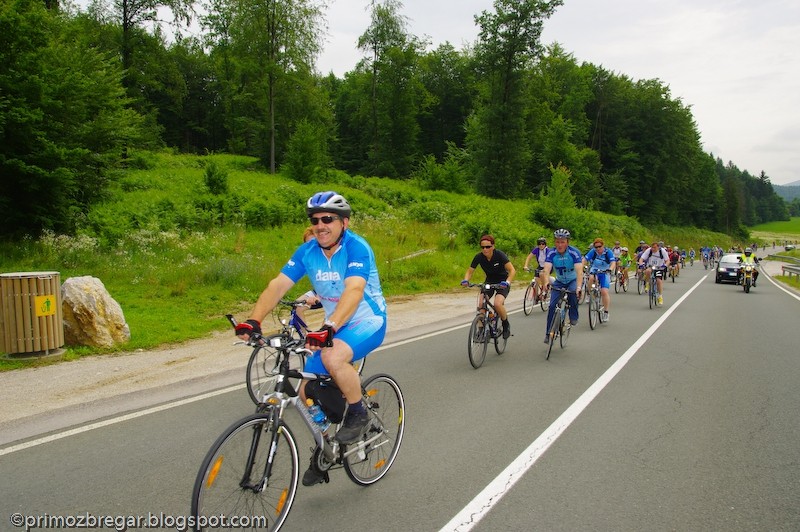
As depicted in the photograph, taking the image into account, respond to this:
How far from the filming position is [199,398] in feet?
21.0

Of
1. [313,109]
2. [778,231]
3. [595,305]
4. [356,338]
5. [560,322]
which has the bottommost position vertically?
[595,305]

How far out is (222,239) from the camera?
18500 millimetres

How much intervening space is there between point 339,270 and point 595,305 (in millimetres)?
10565

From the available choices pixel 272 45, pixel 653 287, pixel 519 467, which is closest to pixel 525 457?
pixel 519 467

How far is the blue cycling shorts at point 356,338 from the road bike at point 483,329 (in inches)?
179

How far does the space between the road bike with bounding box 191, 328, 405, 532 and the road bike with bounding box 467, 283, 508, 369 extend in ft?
15.1

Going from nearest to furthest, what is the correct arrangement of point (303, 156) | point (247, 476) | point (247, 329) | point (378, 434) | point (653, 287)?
point (247, 476) < point (247, 329) < point (378, 434) < point (653, 287) < point (303, 156)

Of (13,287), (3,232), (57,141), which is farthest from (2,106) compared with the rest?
(13,287)

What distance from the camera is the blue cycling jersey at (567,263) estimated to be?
998cm

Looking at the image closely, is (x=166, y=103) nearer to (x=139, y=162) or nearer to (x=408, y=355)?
(x=139, y=162)

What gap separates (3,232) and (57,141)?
2.70 meters

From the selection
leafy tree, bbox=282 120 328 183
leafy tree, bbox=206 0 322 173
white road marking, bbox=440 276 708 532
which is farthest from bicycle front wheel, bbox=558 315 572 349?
leafy tree, bbox=206 0 322 173

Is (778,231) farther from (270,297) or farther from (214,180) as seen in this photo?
(270,297)

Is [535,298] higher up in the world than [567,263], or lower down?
lower down
